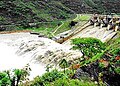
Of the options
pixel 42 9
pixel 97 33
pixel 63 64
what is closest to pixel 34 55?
pixel 63 64

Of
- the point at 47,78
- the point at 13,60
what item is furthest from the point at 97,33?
the point at 47,78

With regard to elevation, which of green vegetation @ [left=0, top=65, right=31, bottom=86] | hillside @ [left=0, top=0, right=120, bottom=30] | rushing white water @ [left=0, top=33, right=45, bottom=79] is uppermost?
green vegetation @ [left=0, top=65, right=31, bottom=86]

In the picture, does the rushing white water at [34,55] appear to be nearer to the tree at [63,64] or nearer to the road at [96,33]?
the tree at [63,64]

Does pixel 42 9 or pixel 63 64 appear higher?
pixel 63 64

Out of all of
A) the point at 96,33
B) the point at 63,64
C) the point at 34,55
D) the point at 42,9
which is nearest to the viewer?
the point at 63,64

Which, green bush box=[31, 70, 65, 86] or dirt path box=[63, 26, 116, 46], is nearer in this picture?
green bush box=[31, 70, 65, 86]

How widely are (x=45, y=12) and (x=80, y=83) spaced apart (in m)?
122

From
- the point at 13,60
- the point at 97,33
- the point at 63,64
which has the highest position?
the point at 63,64

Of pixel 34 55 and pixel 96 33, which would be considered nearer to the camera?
pixel 34 55

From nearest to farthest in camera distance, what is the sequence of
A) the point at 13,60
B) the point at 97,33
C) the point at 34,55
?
the point at 34,55 → the point at 13,60 → the point at 97,33

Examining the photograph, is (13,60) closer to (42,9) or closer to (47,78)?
(47,78)

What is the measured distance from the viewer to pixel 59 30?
108 meters

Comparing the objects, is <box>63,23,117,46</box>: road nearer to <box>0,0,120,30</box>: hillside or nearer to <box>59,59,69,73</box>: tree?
<box>59,59,69,73</box>: tree

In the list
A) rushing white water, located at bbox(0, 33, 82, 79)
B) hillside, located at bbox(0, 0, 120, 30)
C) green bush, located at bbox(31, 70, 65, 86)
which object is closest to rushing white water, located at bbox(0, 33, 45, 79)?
rushing white water, located at bbox(0, 33, 82, 79)
